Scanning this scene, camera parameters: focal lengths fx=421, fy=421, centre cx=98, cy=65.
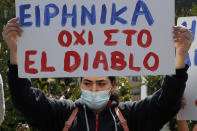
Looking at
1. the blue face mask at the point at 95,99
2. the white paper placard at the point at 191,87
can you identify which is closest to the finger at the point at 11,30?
the blue face mask at the point at 95,99

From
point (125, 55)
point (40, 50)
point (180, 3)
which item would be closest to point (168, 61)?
point (125, 55)

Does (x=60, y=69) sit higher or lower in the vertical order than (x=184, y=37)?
lower

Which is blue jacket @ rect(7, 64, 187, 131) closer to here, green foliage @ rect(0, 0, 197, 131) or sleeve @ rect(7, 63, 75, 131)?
sleeve @ rect(7, 63, 75, 131)

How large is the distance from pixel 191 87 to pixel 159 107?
1.46 ft

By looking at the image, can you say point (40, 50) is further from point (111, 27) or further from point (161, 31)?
point (161, 31)

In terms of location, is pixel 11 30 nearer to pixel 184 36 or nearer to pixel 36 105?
pixel 36 105

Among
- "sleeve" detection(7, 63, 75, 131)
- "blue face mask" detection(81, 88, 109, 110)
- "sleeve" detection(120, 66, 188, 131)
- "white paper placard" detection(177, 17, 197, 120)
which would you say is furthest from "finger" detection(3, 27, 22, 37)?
"white paper placard" detection(177, 17, 197, 120)

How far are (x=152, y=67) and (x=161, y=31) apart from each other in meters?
0.25

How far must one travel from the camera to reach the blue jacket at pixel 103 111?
2.77m

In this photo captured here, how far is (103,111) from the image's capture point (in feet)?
9.54

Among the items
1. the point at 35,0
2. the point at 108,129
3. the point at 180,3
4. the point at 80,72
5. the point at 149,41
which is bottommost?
the point at 108,129

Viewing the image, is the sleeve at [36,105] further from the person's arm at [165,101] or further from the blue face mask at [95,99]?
the person's arm at [165,101]

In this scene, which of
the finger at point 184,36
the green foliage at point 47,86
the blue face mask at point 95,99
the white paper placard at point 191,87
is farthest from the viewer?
the green foliage at point 47,86

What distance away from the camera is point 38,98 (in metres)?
2.85
